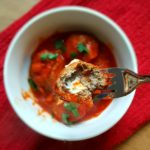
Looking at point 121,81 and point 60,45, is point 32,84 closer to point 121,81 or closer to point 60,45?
point 60,45

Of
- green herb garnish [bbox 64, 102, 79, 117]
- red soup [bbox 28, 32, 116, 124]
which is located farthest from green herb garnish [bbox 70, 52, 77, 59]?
green herb garnish [bbox 64, 102, 79, 117]

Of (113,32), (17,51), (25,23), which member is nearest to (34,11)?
(25,23)

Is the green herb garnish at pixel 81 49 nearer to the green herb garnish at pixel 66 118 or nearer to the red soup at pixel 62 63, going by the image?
the red soup at pixel 62 63

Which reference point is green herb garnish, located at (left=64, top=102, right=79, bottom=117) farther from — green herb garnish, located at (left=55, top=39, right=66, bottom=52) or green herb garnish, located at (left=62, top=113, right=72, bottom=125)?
green herb garnish, located at (left=55, top=39, right=66, bottom=52)

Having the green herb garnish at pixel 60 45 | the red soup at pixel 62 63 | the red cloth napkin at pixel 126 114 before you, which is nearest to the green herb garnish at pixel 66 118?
the red soup at pixel 62 63

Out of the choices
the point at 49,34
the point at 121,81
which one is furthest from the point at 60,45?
the point at 121,81

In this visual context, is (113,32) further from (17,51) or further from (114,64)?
(17,51)
